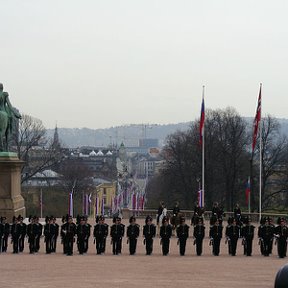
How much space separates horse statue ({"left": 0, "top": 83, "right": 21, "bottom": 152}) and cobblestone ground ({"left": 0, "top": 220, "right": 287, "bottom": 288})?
32.9ft

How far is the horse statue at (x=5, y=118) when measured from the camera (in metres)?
31.6

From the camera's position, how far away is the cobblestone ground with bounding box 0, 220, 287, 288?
14148 millimetres

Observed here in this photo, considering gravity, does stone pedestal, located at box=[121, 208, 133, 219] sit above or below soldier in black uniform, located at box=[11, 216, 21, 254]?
above

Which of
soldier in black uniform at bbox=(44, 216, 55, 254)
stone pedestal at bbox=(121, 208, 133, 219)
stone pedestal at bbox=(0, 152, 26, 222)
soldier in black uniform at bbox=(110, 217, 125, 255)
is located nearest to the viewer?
soldier in black uniform at bbox=(110, 217, 125, 255)

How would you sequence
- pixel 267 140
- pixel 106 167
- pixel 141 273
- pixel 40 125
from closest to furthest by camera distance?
pixel 141 273 < pixel 267 140 < pixel 40 125 < pixel 106 167

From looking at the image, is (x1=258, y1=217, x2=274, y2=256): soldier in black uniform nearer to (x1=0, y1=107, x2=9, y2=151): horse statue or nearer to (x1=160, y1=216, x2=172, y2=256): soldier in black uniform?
(x1=160, y1=216, x2=172, y2=256): soldier in black uniform

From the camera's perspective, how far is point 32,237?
22.5 metres

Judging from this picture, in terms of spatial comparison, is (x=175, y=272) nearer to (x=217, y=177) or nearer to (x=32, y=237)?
(x=32, y=237)

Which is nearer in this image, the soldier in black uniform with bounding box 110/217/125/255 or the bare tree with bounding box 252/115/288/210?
the soldier in black uniform with bounding box 110/217/125/255

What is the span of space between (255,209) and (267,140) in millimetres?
6947

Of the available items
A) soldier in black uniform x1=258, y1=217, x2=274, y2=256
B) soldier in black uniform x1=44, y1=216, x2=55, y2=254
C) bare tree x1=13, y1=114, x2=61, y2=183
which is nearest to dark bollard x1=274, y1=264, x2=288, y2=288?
soldier in black uniform x1=258, y1=217, x2=274, y2=256

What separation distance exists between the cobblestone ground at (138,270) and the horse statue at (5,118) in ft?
32.9

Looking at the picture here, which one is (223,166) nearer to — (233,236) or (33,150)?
(33,150)

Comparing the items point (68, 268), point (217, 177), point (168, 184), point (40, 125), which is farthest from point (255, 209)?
point (68, 268)
